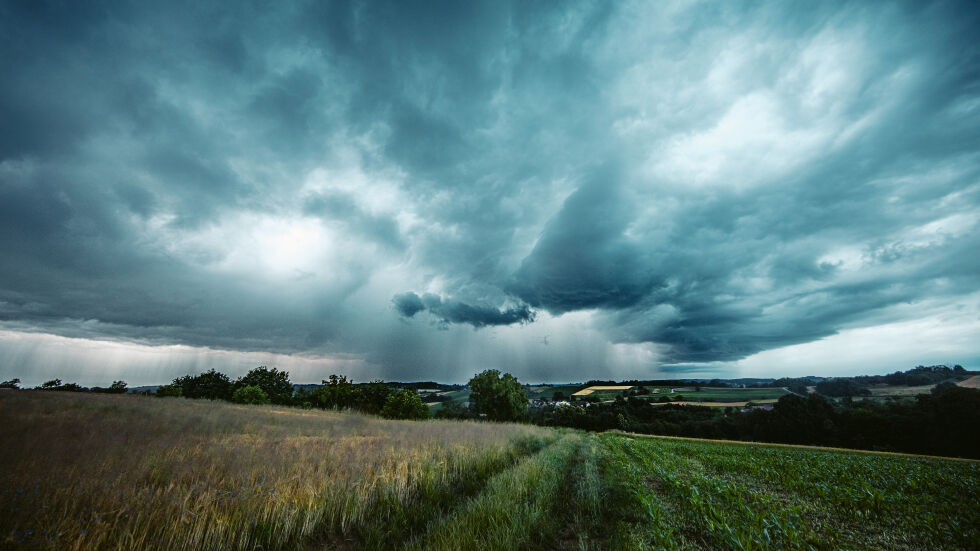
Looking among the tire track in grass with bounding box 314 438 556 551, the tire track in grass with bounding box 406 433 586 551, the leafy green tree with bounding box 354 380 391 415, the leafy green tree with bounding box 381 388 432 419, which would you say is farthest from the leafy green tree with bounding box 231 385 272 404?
the tire track in grass with bounding box 406 433 586 551

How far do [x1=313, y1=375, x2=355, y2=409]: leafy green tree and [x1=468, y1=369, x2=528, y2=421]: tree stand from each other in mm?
22214

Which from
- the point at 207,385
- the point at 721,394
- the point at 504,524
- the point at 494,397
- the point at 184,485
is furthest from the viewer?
the point at 721,394

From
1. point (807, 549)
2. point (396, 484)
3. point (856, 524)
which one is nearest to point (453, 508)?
point (396, 484)

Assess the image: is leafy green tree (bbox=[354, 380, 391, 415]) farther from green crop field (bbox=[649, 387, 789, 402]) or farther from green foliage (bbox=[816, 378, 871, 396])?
green foliage (bbox=[816, 378, 871, 396])

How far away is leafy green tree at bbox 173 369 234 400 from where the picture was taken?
72.9 metres

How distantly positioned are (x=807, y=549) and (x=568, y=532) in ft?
13.3

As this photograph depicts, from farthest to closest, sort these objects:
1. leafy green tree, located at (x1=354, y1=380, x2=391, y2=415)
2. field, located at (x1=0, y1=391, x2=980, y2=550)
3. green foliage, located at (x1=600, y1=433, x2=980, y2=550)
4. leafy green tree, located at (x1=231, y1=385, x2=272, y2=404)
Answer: leafy green tree, located at (x1=231, y1=385, x2=272, y2=404)
leafy green tree, located at (x1=354, y1=380, x2=391, y2=415)
green foliage, located at (x1=600, y1=433, x2=980, y2=550)
field, located at (x1=0, y1=391, x2=980, y2=550)

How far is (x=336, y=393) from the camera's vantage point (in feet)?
164

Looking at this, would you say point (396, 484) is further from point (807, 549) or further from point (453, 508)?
point (807, 549)

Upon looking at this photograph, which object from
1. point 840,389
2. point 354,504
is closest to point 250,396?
point 354,504

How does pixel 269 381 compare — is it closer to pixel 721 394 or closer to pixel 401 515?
pixel 401 515

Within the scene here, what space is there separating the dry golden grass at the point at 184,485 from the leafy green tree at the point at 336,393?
42226 millimetres

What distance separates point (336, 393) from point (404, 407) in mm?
15157

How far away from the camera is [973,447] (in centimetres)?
4806
